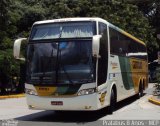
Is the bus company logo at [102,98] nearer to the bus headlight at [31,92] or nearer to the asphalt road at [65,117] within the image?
the asphalt road at [65,117]

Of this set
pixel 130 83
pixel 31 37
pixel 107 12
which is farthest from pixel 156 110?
pixel 107 12

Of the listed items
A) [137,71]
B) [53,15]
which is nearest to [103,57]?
[137,71]

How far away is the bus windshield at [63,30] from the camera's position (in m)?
13.8

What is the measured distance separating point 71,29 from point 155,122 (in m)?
4.05

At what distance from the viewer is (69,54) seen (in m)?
13.5

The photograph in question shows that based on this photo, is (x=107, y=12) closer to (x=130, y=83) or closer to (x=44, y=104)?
(x=130, y=83)

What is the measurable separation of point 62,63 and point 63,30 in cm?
125

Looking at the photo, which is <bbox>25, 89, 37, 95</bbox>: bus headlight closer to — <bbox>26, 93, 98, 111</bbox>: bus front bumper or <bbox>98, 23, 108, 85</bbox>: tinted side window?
<bbox>26, 93, 98, 111</bbox>: bus front bumper

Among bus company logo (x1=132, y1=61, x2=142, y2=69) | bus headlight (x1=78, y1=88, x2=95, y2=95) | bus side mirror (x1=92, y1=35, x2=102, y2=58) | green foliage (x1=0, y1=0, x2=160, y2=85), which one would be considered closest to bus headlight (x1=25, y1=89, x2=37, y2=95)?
bus headlight (x1=78, y1=88, x2=95, y2=95)

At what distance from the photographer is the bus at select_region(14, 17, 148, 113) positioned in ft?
43.2

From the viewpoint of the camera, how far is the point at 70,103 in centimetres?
1313

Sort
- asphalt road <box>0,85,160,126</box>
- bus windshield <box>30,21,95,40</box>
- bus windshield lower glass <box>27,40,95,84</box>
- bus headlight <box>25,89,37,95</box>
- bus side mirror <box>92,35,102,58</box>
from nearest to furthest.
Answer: bus side mirror <box>92,35,102,58</box> → bus windshield lower glass <box>27,40,95,84</box> → asphalt road <box>0,85,160,126</box> → bus headlight <box>25,89,37,95</box> → bus windshield <box>30,21,95,40</box>

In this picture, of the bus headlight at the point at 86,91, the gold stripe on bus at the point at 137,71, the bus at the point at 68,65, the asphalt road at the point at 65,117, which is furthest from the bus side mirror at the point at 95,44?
the gold stripe on bus at the point at 137,71

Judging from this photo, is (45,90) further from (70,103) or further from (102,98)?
(102,98)
